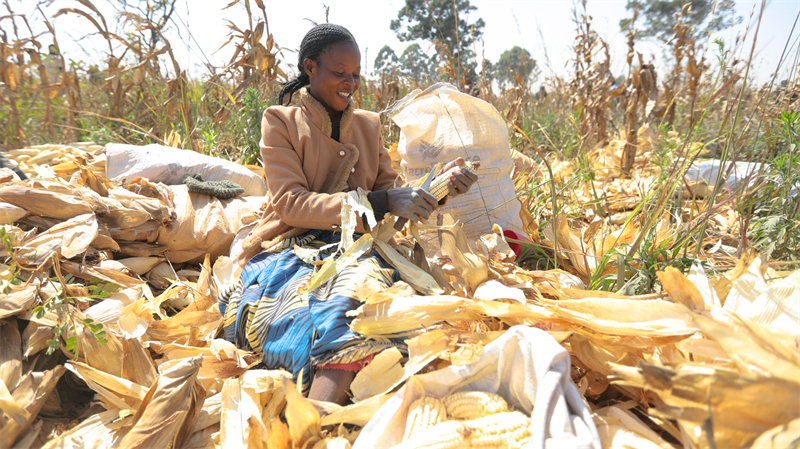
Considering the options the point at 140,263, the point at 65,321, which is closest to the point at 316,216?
the point at 65,321

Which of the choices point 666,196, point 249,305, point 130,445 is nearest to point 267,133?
point 249,305

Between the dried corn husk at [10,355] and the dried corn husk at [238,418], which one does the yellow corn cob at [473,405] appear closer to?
the dried corn husk at [238,418]

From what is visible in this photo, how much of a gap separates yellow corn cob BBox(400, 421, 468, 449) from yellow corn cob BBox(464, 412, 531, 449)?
0.8 inches

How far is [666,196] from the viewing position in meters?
1.64

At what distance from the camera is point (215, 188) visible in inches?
96.2

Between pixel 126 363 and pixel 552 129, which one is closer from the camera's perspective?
pixel 126 363

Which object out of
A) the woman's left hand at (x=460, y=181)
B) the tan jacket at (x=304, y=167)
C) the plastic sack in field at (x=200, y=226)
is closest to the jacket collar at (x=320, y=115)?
the tan jacket at (x=304, y=167)

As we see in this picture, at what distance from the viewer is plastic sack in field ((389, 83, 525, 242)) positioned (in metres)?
2.08

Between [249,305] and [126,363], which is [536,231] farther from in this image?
[126,363]

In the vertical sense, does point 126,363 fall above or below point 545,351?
below

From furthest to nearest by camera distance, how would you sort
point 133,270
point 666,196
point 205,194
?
point 205,194 < point 133,270 < point 666,196

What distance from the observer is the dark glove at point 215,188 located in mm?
2412

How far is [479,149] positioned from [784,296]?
1.27 m

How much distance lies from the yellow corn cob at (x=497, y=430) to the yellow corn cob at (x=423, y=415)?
69 millimetres
